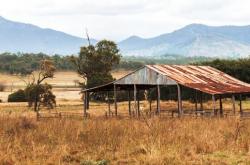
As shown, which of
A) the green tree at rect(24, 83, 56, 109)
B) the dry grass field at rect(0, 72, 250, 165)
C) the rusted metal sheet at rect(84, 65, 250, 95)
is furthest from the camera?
the green tree at rect(24, 83, 56, 109)

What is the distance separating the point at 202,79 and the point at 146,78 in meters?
4.21

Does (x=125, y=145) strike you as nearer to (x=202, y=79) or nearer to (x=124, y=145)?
(x=124, y=145)

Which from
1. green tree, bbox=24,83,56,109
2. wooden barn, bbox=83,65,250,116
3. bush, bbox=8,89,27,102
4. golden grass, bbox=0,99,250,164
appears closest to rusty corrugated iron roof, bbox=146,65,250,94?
wooden barn, bbox=83,65,250,116

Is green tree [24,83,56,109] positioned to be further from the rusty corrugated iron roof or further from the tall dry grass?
the tall dry grass

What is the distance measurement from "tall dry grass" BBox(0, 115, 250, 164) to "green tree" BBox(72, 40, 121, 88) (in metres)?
49.9

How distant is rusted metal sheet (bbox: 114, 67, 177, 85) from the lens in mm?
34000

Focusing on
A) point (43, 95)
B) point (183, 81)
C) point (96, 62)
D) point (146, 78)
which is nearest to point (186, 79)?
point (183, 81)

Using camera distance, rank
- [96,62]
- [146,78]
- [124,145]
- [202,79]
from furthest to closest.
Result: [96,62] → [146,78] → [202,79] → [124,145]

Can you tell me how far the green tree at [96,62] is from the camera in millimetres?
65812

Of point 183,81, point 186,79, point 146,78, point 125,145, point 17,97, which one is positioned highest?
point 146,78

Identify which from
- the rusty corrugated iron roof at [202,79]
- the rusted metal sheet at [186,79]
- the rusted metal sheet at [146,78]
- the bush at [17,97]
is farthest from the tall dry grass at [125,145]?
the bush at [17,97]

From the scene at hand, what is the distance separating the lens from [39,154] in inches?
436

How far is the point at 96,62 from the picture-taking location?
219ft

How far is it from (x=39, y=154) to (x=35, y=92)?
49.0 metres
